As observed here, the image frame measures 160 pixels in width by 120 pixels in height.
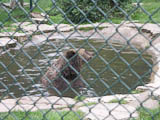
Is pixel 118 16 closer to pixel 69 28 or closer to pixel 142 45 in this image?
pixel 69 28

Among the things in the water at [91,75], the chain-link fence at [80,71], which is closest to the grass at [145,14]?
the chain-link fence at [80,71]

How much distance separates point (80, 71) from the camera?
10.6ft

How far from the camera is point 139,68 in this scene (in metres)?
6.94

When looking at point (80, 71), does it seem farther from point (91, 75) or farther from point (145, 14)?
point (145, 14)

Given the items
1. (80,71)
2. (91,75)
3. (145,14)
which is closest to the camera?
(80,71)

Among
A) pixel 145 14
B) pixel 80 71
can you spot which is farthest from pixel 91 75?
pixel 145 14

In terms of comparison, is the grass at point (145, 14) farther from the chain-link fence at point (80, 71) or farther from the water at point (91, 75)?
the water at point (91, 75)

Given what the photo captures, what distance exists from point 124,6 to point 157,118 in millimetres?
10217

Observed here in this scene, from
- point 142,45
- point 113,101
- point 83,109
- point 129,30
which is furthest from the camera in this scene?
point 129,30

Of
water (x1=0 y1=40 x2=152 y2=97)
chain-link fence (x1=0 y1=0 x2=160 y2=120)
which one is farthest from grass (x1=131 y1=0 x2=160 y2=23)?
water (x1=0 y1=40 x2=152 y2=97)

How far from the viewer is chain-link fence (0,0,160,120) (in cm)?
244

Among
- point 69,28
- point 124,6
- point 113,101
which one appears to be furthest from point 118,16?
point 113,101

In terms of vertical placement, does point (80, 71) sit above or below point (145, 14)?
above

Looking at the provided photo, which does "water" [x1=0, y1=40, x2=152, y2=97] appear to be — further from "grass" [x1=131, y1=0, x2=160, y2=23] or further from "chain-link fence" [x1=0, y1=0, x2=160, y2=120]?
"grass" [x1=131, y1=0, x2=160, y2=23]
